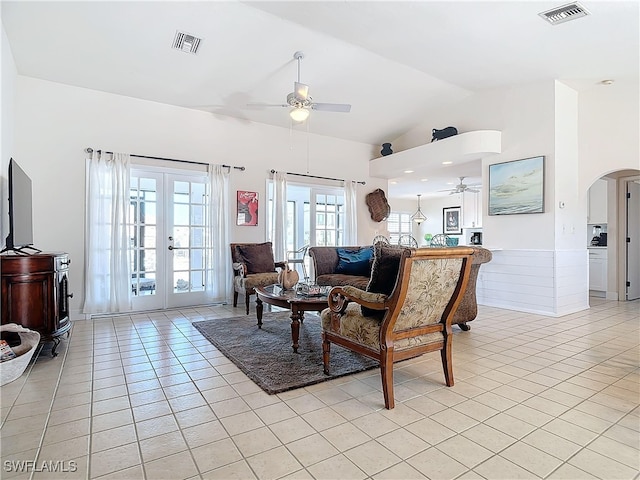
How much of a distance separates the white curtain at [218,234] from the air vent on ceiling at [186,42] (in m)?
1.74

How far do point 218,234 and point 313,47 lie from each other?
2.97 m

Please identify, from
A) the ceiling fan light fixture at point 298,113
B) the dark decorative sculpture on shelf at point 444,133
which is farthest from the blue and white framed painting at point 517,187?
the ceiling fan light fixture at point 298,113

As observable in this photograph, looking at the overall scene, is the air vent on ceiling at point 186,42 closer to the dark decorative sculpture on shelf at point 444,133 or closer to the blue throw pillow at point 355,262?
the blue throw pillow at point 355,262

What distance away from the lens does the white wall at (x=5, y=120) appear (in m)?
3.43

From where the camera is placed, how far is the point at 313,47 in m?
4.43

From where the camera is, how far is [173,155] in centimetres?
532

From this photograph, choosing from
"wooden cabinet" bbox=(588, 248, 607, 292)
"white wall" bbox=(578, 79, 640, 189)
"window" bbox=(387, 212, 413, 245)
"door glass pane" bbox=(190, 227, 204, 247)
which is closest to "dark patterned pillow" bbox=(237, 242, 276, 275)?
"door glass pane" bbox=(190, 227, 204, 247)

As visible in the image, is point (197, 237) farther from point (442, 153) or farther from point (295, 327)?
point (442, 153)

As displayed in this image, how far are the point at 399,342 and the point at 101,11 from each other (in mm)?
4140

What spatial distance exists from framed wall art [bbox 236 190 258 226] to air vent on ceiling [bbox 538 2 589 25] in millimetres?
4391

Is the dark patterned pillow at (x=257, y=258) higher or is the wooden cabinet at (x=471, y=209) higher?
the wooden cabinet at (x=471, y=209)

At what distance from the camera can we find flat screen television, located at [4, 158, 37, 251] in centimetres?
298

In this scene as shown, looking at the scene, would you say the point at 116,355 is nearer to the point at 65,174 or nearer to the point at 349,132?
the point at 65,174

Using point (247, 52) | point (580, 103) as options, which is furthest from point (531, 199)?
point (247, 52)
